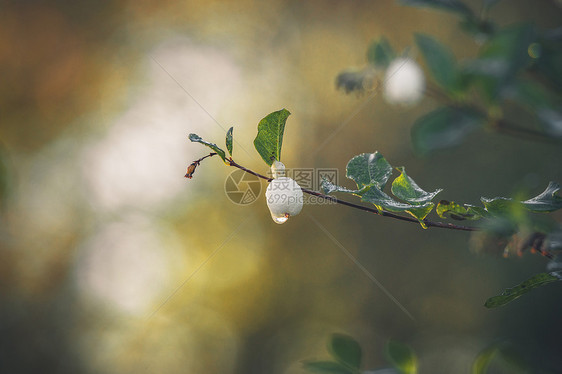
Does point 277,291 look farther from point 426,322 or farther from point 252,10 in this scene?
point 252,10

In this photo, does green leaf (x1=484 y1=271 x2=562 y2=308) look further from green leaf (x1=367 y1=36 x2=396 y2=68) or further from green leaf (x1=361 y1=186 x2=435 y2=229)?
green leaf (x1=367 y1=36 x2=396 y2=68)

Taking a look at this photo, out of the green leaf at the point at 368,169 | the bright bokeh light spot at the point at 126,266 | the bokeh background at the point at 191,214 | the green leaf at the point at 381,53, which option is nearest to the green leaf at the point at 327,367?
the green leaf at the point at 368,169

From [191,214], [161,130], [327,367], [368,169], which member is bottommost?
[327,367]

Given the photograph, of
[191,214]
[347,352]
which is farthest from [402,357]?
[191,214]

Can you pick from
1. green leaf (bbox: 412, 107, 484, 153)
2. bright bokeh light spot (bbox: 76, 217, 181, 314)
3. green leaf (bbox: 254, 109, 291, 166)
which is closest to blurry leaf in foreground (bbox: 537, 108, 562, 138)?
green leaf (bbox: 412, 107, 484, 153)

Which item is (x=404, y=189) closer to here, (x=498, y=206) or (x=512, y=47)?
(x=498, y=206)

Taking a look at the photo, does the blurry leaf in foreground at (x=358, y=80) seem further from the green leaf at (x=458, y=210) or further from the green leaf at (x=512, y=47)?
the green leaf at (x=512, y=47)
